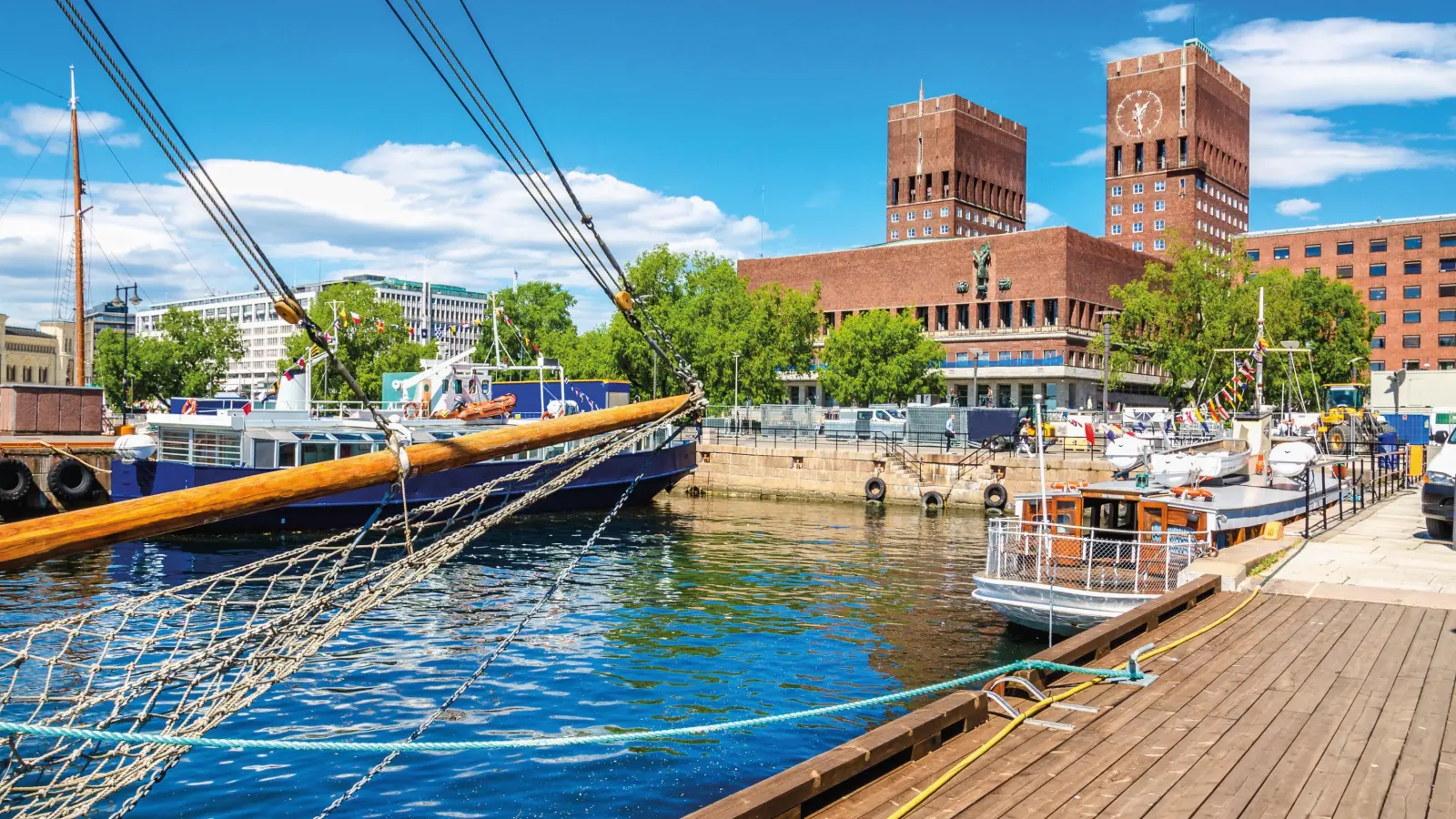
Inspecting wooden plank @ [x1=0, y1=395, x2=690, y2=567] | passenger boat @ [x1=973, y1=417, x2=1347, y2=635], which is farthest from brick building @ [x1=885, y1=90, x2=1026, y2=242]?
wooden plank @ [x1=0, y1=395, x2=690, y2=567]

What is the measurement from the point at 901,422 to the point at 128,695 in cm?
5162

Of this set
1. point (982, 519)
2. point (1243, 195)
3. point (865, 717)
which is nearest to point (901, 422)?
point (982, 519)

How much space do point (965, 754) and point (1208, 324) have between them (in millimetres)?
69593

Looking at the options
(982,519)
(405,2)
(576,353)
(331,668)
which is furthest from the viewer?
(576,353)

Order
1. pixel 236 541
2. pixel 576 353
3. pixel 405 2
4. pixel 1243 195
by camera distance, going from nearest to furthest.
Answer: pixel 405 2 → pixel 236 541 → pixel 576 353 → pixel 1243 195

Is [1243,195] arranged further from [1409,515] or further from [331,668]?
[331,668]

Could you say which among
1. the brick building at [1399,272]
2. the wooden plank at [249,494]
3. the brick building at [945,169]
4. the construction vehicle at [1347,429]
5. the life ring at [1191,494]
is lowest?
the life ring at [1191,494]

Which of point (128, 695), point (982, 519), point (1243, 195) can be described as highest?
point (1243, 195)

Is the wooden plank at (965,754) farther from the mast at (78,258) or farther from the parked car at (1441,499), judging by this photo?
the mast at (78,258)

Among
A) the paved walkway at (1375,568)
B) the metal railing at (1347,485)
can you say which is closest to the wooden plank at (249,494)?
the paved walkway at (1375,568)

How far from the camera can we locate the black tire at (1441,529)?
21.0m

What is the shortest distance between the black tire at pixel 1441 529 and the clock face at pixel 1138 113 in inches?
4850

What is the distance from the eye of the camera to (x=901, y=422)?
57.3m

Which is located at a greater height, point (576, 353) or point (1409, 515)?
point (576, 353)
